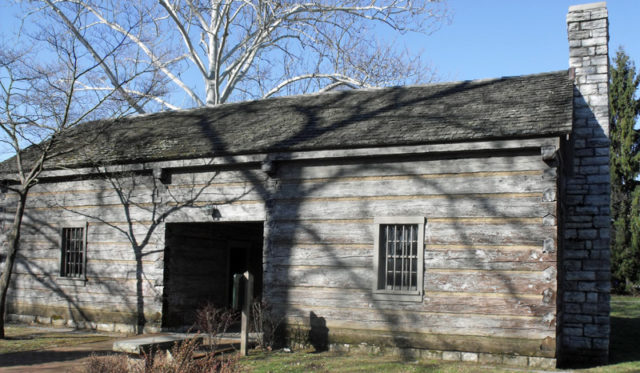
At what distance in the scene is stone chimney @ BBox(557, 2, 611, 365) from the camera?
Result: 1171 centimetres

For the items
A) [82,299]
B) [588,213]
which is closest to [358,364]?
[588,213]

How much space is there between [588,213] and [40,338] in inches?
430

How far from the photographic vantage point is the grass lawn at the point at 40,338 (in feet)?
37.3

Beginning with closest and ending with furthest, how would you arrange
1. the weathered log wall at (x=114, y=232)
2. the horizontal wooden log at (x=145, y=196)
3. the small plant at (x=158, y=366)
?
the small plant at (x=158, y=366) < the horizontal wooden log at (x=145, y=196) < the weathered log wall at (x=114, y=232)

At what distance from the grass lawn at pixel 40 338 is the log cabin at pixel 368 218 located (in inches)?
27.4

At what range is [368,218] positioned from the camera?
434 inches

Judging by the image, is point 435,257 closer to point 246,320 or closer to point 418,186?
point 418,186

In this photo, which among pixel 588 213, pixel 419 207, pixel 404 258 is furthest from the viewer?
pixel 588 213

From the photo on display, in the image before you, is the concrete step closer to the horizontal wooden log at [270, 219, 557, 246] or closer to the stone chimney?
the horizontal wooden log at [270, 219, 557, 246]

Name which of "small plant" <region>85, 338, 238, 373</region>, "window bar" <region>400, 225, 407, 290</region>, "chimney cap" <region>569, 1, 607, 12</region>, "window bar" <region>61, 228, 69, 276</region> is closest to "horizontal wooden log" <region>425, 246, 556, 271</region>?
"window bar" <region>400, 225, 407, 290</region>

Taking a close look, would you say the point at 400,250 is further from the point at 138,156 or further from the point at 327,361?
the point at 138,156

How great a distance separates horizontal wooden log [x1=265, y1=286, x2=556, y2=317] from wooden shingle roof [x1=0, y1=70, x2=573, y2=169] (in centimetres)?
255

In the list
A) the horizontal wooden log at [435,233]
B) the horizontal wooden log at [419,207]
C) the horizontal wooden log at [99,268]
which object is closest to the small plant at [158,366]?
the horizontal wooden log at [435,233]

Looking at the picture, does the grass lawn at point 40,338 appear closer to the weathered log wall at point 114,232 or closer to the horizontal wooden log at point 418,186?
the weathered log wall at point 114,232
